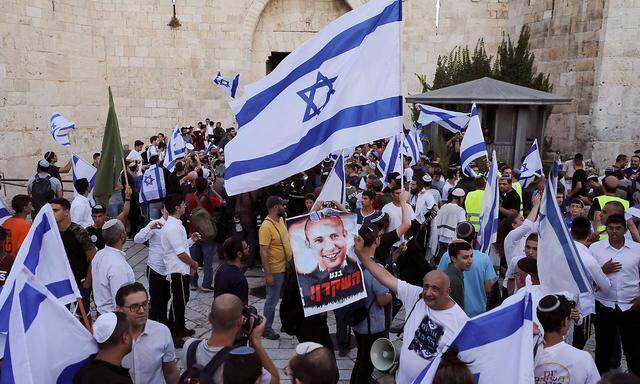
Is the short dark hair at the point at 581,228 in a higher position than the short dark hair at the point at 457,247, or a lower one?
higher

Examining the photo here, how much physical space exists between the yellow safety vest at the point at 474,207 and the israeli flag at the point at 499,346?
4756 millimetres

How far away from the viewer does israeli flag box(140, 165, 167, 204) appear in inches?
346

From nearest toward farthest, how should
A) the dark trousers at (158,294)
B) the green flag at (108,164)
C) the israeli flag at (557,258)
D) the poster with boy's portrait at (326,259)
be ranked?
the israeli flag at (557,258)
the poster with boy's portrait at (326,259)
the dark trousers at (158,294)
the green flag at (108,164)

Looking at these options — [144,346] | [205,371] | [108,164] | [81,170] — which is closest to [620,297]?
[205,371]

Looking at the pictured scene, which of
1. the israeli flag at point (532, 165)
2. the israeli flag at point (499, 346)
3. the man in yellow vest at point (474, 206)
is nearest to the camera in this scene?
the israeli flag at point (499, 346)

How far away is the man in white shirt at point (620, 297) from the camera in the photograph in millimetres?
4996

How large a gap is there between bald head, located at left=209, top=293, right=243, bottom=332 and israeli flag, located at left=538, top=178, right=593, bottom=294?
2.18m

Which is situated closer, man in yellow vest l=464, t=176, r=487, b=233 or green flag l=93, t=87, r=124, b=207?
green flag l=93, t=87, r=124, b=207

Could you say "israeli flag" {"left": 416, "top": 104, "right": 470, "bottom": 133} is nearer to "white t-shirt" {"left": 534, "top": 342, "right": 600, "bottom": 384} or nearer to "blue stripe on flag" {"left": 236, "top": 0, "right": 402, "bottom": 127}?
"blue stripe on flag" {"left": 236, "top": 0, "right": 402, "bottom": 127}

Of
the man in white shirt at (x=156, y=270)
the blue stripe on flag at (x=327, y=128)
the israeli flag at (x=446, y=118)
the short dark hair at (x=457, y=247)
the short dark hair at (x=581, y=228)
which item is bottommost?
the man in white shirt at (x=156, y=270)

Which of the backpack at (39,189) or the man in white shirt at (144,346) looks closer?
the man in white shirt at (144,346)

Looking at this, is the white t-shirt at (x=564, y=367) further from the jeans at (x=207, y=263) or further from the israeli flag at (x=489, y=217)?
the jeans at (x=207, y=263)

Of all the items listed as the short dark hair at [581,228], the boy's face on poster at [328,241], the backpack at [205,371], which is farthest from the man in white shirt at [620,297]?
the backpack at [205,371]

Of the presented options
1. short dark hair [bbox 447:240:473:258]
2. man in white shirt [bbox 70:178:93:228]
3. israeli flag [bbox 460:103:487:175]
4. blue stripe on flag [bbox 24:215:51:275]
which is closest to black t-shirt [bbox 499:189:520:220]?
israeli flag [bbox 460:103:487:175]
